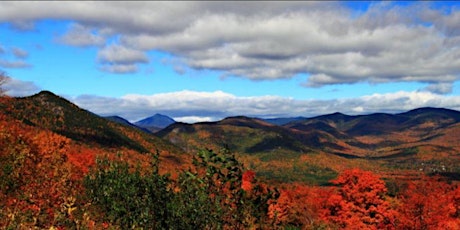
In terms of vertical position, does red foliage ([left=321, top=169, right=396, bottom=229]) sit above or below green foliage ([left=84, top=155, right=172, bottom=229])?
below

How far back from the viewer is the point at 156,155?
87.2 ft

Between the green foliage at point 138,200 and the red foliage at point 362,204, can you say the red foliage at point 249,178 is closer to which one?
the green foliage at point 138,200

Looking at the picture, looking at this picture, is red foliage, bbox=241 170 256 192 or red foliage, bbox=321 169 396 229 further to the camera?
red foliage, bbox=321 169 396 229

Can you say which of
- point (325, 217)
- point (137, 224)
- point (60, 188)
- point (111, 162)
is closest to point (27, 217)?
point (137, 224)

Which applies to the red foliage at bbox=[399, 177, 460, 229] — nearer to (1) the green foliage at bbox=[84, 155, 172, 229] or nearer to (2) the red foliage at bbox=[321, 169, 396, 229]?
(2) the red foliage at bbox=[321, 169, 396, 229]

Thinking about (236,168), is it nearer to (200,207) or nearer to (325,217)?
(200,207)

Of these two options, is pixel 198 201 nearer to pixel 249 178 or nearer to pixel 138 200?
pixel 138 200

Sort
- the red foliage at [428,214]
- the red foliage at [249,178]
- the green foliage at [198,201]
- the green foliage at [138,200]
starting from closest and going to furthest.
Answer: the green foliage at [198,201]
the green foliage at [138,200]
the red foliage at [249,178]
the red foliage at [428,214]

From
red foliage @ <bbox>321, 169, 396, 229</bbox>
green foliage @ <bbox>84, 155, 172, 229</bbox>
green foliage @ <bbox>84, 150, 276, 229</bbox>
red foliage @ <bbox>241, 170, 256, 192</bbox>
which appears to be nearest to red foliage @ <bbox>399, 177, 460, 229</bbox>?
red foliage @ <bbox>321, 169, 396, 229</bbox>

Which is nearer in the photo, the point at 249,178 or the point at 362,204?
the point at 249,178

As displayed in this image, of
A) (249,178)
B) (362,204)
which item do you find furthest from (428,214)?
(249,178)

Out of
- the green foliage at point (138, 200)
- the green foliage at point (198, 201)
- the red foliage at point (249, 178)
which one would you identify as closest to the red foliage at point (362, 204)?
the red foliage at point (249, 178)

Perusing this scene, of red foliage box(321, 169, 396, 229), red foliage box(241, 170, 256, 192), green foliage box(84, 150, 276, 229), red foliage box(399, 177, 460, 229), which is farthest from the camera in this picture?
red foliage box(399, 177, 460, 229)

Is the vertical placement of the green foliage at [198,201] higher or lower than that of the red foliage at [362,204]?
higher
